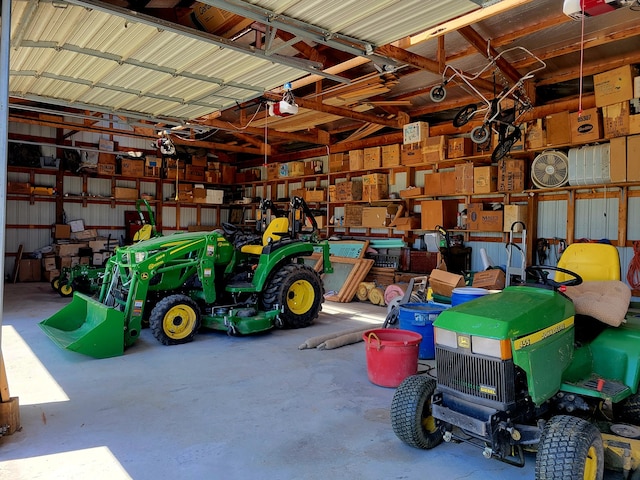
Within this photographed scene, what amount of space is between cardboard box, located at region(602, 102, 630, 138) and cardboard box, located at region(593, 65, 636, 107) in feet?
0.27

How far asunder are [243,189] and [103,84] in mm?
9586

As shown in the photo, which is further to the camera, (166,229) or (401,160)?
(166,229)

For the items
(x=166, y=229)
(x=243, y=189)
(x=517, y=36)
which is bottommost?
(x=166, y=229)

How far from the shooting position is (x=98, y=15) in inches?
122

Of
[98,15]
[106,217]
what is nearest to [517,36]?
[98,15]

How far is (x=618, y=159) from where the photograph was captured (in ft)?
18.8

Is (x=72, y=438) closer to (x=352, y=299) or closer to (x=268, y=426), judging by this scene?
(x=268, y=426)

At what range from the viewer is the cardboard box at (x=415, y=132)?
809 centimetres

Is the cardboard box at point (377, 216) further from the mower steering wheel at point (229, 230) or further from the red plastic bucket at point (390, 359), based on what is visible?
the red plastic bucket at point (390, 359)

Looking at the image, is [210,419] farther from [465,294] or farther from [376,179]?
[376,179]

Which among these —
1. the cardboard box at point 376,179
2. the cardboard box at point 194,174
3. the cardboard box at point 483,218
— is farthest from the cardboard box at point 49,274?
the cardboard box at point 483,218

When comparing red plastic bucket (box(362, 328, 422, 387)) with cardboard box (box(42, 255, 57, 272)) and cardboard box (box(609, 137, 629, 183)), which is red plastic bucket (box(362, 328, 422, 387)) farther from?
cardboard box (box(42, 255, 57, 272))

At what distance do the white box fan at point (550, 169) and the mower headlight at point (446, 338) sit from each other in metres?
4.92

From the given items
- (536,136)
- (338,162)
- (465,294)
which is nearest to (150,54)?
(465,294)
